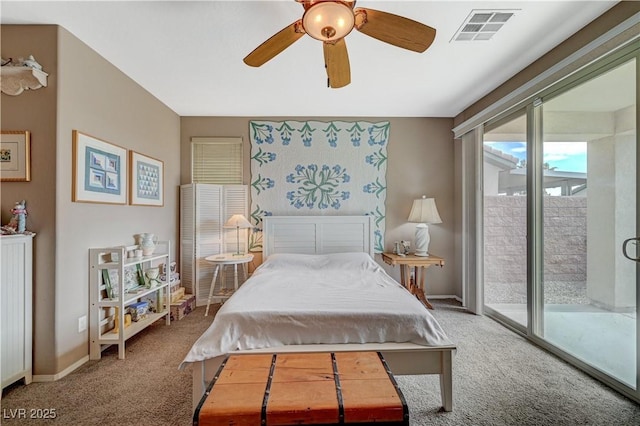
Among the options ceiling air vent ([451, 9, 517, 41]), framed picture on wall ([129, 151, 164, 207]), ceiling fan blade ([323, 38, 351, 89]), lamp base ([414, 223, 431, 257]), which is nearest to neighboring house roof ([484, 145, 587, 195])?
lamp base ([414, 223, 431, 257])

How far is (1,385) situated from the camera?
1.87m

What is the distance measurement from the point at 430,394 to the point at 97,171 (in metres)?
3.22

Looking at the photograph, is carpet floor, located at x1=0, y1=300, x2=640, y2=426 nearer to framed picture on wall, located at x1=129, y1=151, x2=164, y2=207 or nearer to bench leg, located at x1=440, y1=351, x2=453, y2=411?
bench leg, located at x1=440, y1=351, x2=453, y2=411

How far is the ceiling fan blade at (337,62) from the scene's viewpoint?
1.76m

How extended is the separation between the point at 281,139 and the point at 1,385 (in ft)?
11.4

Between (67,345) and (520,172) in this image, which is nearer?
(67,345)

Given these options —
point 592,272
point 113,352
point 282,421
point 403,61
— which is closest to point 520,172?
point 592,272

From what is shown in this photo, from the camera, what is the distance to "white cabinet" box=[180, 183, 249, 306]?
3824mm

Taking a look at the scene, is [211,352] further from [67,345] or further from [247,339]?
[67,345]

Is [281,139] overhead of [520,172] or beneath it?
overhead

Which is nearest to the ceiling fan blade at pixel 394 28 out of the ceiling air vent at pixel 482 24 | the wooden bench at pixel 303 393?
the ceiling air vent at pixel 482 24

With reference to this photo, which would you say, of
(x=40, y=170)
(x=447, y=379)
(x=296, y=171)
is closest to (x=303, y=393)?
(x=447, y=379)

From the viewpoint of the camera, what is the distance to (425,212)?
3.78 m

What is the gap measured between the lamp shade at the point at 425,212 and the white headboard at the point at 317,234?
0.59 meters
